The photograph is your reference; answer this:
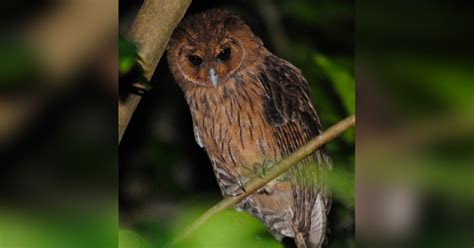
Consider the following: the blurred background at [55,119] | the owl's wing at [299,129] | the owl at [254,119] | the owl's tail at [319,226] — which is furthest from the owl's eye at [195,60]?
the blurred background at [55,119]

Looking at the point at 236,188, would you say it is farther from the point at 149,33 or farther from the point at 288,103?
the point at 149,33

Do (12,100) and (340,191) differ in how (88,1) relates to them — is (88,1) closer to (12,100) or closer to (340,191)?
(12,100)

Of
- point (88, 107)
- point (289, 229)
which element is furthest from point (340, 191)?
point (88, 107)

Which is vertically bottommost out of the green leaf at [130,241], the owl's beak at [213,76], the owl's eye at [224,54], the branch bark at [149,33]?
the owl's beak at [213,76]

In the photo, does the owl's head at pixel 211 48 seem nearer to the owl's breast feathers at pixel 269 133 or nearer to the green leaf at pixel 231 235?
the owl's breast feathers at pixel 269 133

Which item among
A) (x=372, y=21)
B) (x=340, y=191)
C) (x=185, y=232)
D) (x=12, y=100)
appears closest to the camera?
(x=12, y=100)
